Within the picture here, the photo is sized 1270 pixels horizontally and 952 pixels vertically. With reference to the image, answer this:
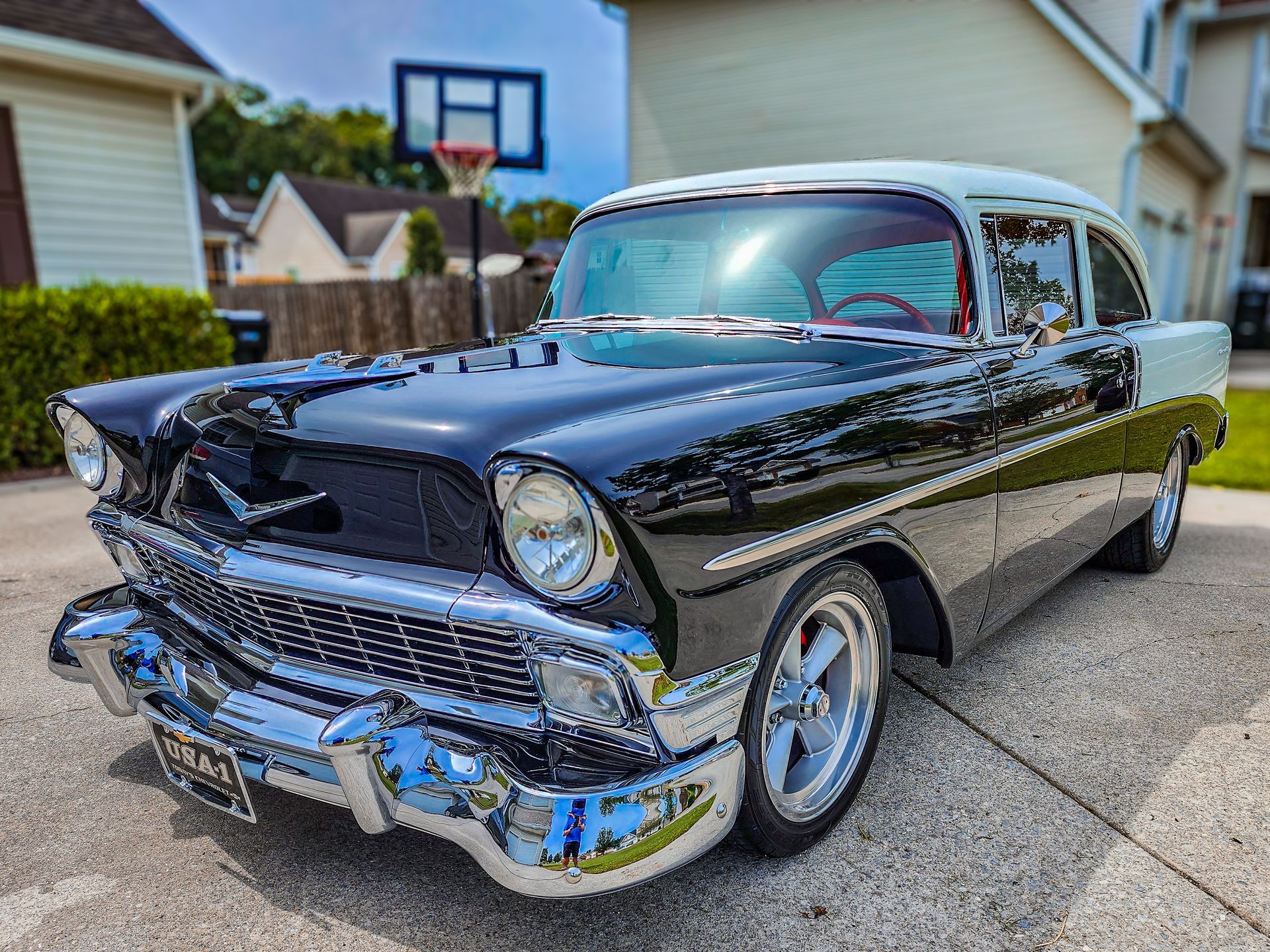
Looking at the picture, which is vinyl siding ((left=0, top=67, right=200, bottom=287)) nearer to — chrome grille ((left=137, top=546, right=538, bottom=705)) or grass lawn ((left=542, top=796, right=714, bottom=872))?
chrome grille ((left=137, top=546, right=538, bottom=705))

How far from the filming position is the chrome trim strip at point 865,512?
1.85 metres

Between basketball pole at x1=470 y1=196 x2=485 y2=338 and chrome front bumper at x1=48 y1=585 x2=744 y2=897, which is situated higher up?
basketball pole at x1=470 y1=196 x2=485 y2=338

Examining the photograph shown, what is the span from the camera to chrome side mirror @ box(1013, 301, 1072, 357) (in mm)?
2812

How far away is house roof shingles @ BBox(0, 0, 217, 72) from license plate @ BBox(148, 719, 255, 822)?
9113 mm

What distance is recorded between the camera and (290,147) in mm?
50281

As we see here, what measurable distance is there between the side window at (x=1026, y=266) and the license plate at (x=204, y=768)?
2.34 m

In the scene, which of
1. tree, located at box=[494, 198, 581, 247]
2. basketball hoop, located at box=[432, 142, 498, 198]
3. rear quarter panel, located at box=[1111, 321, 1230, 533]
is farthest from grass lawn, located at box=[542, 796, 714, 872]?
tree, located at box=[494, 198, 581, 247]

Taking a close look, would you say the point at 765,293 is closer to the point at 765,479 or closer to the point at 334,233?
the point at 765,479

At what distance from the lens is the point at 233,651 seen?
7.10 feet

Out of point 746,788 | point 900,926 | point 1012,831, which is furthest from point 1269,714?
point 746,788

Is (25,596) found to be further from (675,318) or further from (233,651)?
(675,318)

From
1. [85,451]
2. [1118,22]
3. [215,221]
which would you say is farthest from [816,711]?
[215,221]

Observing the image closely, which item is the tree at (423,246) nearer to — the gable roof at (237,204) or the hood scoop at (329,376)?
the gable roof at (237,204)

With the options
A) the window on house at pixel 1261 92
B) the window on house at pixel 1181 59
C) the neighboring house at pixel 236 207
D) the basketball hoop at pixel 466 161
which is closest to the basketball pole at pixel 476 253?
the basketball hoop at pixel 466 161
